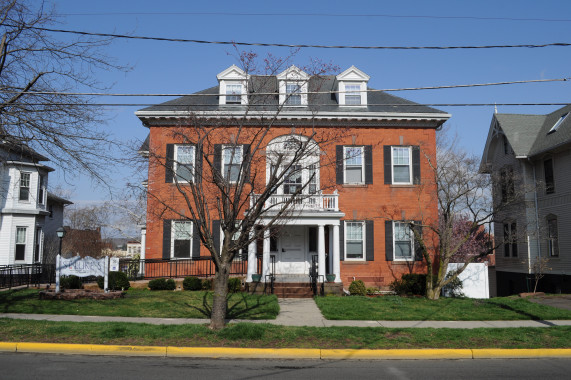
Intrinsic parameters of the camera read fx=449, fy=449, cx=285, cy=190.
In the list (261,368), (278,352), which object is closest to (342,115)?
(278,352)

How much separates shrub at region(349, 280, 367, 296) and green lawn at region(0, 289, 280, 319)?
408 cm

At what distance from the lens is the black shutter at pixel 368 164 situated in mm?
20828

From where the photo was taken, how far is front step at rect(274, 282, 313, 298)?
17562 millimetres

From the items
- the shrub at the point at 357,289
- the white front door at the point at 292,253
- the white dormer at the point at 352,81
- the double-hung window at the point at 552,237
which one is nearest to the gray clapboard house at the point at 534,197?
the double-hung window at the point at 552,237

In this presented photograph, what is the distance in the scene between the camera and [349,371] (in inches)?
312

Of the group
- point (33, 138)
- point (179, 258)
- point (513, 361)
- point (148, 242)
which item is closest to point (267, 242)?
point (179, 258)

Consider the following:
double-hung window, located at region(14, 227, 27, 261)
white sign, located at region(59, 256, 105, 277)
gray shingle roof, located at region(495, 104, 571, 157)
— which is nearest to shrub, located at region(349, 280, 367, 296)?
white sign, located at region(59, 256, 105, 277)

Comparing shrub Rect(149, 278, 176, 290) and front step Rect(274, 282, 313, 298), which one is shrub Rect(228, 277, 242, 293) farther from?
shrub Rect(149, 278, 176, 290)

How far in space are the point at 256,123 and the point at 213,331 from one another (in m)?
→ 11.4

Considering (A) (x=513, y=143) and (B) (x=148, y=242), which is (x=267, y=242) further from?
(A) (x=513, y=143)

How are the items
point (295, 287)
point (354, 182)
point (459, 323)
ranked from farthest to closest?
1. point (354, 182)
2. point (295, 287)
3. point (459, 323)

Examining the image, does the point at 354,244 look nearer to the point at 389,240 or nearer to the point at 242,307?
the point at 389,240

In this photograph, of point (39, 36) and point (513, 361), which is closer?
point (513, 361)

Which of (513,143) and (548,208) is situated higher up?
(513,143)
